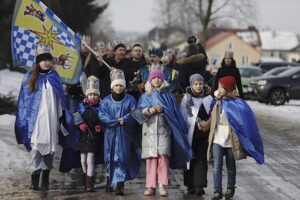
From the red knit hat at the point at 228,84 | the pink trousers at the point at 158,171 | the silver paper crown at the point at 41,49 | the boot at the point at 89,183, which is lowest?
the boot at the point at 89,183

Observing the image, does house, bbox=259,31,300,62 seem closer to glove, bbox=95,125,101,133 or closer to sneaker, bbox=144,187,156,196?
glove, bbox=95,125,101,133

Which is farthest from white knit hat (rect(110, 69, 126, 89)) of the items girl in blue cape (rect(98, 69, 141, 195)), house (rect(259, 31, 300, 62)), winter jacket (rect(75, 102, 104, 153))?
house (rect(259, 31, 300, 62))

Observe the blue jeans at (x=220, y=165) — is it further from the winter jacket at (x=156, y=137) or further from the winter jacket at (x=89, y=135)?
the winter jacket at (x=89, y=135)

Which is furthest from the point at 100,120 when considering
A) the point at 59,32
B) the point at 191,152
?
the point at 59,32

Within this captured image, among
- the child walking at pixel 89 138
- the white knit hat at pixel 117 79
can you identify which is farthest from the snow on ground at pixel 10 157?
the white knit hat at pixel 117 79

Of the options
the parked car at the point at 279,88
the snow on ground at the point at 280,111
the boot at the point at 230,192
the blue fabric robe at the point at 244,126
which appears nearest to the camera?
the blue fabric robe at the point at 244,126

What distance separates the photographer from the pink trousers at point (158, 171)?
29.6 feet

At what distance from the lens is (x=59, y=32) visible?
34.4 ft

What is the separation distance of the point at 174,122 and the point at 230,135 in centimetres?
80

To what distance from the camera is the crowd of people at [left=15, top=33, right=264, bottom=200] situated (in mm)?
8898

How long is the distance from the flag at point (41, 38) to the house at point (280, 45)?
137046mm

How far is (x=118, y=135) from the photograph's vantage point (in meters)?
9.13

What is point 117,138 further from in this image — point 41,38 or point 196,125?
point 41,38

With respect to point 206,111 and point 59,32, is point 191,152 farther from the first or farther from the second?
point 59,32
